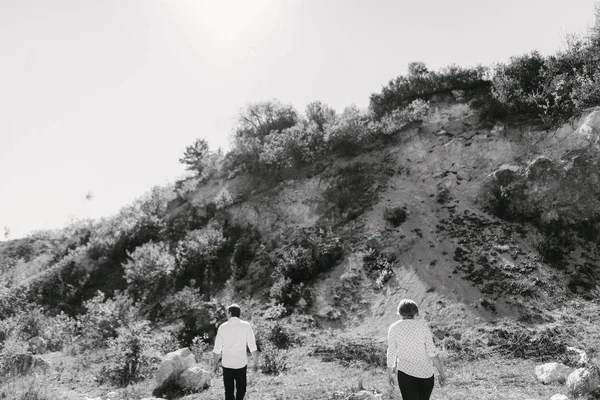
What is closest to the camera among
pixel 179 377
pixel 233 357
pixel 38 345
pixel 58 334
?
pixel 233 357

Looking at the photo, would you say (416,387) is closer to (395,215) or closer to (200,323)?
(200,323)

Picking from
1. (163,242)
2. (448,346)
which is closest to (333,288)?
(448,346)

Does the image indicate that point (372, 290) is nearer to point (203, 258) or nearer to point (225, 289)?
point (225, 289)

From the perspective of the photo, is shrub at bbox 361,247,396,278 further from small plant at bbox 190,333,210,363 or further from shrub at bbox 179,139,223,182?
shrub at bbox 179,139,223,182

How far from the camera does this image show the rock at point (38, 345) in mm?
13805

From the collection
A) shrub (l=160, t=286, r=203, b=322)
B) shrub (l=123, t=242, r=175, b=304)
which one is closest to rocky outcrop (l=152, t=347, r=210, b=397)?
shrub (l=160, t=286, r=203, b=322)

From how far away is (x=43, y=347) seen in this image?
46.4 ft

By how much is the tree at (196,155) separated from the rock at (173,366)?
22740mm

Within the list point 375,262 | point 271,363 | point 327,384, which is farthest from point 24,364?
point 375,262

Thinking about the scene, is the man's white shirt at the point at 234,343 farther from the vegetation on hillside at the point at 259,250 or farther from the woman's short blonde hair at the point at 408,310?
the vegetation on hillside at the point at 259,250

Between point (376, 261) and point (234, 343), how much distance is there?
33.8 feet

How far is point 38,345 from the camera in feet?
46.0

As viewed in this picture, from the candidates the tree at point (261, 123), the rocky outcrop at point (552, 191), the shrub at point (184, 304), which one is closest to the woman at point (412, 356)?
the shrub at point (184, 304)

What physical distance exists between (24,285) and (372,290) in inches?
797
